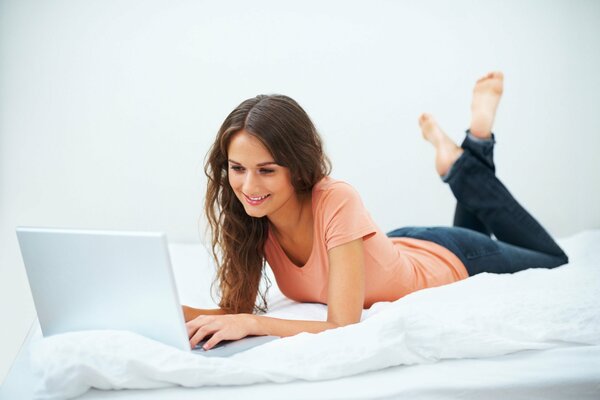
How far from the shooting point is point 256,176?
1451 mm

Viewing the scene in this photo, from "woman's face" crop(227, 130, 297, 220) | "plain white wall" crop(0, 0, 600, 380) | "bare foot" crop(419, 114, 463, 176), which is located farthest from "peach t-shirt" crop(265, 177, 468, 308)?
"plain white wall" crop(0, 0, 600, 380)

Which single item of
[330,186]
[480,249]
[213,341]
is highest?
[330,186]

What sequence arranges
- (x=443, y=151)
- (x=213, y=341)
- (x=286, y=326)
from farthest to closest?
(x=443, y=151), (x=286, y=326), (x=213, y=341)

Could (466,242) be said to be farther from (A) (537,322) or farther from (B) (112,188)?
(B) (112,188)

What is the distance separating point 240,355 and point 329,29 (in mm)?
2105

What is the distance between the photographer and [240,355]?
129cm

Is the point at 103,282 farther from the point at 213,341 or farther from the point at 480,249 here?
the point at 480,249

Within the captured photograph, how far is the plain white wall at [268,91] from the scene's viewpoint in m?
2.91

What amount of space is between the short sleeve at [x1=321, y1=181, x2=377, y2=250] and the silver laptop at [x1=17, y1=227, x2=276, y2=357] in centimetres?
40

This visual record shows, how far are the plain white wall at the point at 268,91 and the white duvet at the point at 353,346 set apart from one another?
5.41 ft

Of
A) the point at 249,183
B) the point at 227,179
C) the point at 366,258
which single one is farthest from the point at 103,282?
the point at 366,258

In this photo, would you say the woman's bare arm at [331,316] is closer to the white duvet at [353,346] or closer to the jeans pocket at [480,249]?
the white duvet at [353,346]

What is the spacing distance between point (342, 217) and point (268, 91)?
1.67 m

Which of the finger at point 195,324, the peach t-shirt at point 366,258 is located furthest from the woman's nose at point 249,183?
the finger at point 195,324
